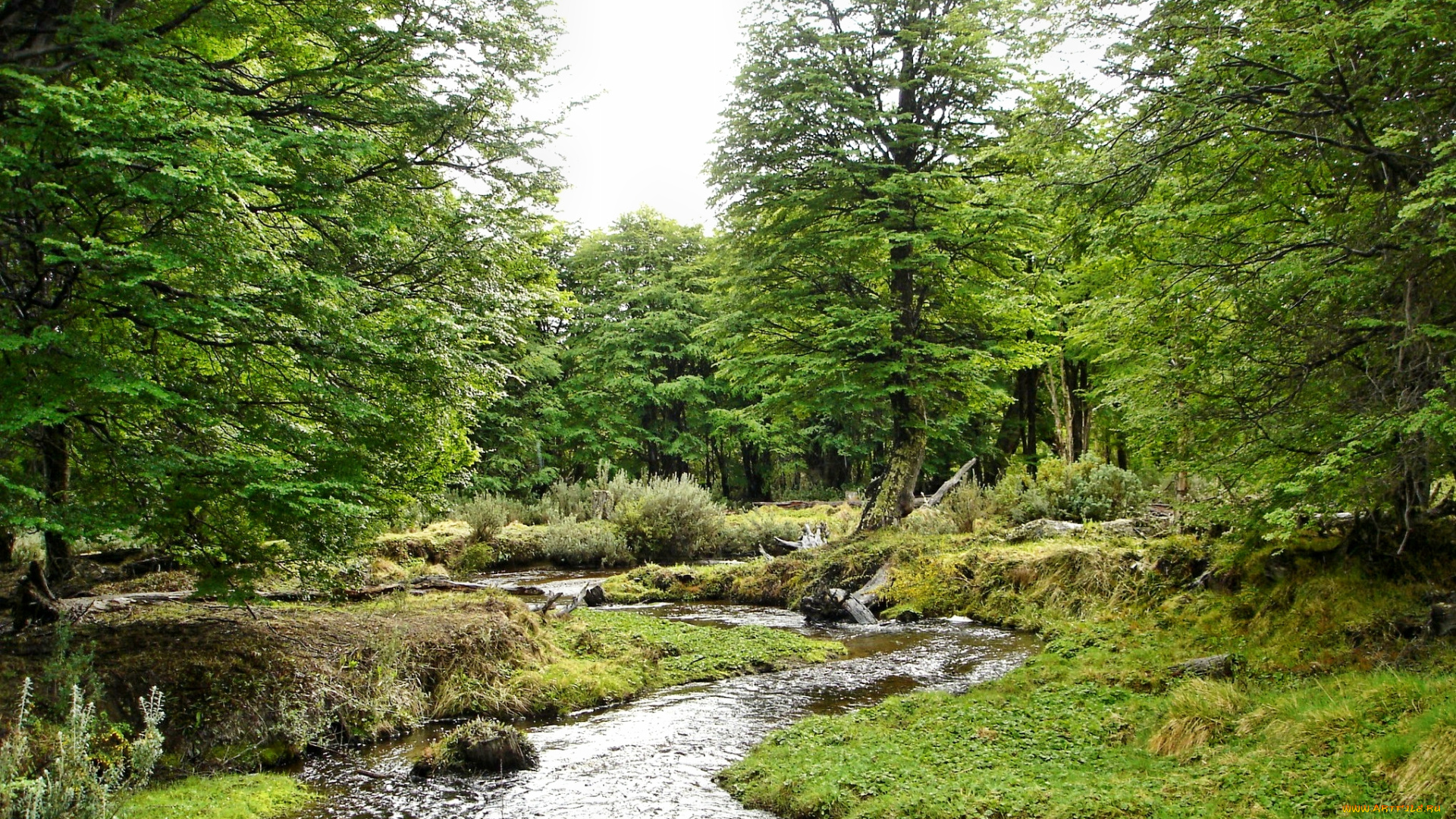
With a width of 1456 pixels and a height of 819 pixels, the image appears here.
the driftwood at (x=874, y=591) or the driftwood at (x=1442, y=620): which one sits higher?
the driftwood at (x=1442, y=620)

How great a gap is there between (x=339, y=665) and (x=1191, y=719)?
6578 mm

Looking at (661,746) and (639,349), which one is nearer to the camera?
(661,746)

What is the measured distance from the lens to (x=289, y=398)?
680 centimetres

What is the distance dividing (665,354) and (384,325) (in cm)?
2767

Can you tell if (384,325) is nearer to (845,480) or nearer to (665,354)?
(665,354)

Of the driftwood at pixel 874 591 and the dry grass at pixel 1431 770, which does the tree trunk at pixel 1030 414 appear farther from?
the dry grass at pixel 1431 770

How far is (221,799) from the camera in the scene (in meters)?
5.07

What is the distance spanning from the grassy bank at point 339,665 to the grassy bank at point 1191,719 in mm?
2755

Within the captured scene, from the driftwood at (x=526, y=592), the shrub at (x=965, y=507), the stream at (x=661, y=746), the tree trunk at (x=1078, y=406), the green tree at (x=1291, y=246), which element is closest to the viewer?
the green tree at (x=1291, y=246)

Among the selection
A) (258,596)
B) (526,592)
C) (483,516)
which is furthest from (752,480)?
(258,596)

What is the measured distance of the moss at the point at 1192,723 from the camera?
3.97m

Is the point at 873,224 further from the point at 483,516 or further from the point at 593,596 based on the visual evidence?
the point at 483,516

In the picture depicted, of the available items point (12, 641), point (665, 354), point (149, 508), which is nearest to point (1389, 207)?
point (149, 508)

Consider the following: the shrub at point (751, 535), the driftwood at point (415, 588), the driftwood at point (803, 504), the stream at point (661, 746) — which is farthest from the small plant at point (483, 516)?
the stream at point (661, 746)
